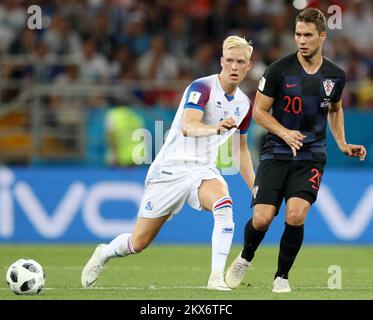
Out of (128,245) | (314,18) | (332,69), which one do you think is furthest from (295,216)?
(314,18)

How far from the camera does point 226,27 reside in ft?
62.9

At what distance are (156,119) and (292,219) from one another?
8.23 m

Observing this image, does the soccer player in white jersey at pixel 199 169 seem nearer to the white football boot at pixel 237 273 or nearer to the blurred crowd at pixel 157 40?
the white football boot at pixel 237 273

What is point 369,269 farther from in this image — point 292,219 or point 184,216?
point 184,216

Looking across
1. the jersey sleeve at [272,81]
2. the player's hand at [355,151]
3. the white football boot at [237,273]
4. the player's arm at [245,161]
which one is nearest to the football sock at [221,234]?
the white football boot at [237,273]

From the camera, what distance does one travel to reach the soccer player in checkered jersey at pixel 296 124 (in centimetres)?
916

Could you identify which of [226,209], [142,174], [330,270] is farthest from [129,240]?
[142,174]

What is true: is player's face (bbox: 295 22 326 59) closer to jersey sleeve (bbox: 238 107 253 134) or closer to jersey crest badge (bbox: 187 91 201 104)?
jersey sleeve (bbox: 238 107 253 134)

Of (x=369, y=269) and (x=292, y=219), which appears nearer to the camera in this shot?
(x=292, y=219)

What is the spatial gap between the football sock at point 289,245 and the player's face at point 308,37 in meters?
1.53

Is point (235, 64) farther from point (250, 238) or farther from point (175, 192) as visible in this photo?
point (250, 238)

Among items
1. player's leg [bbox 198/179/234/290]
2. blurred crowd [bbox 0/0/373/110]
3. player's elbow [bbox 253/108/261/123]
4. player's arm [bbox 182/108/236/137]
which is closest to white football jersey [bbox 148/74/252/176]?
player's arm [bbox 182/108/236/137]

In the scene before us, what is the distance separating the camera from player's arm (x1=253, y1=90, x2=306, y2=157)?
8.96 m
